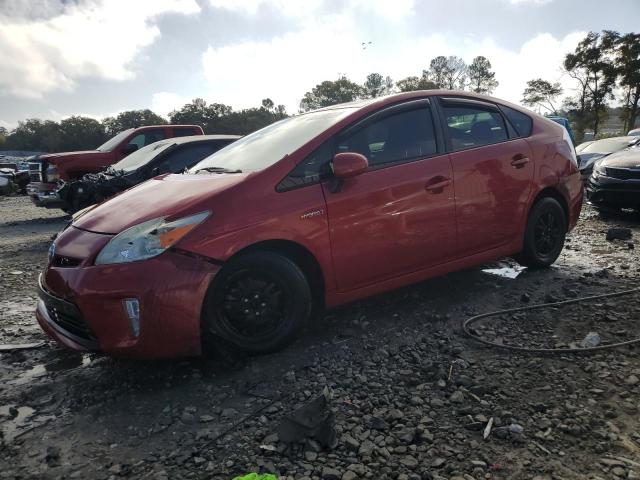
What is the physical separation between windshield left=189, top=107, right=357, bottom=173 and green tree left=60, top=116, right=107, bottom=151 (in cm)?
5433

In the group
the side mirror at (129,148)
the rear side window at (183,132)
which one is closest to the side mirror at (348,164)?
the side mirror at (129,148)

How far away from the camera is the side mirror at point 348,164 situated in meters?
2.98

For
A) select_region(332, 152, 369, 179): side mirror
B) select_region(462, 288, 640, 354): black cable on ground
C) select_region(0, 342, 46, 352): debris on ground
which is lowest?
select_region(462, 288, 640, 354): black cable on ground

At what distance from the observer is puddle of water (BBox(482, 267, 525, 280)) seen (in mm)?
4531

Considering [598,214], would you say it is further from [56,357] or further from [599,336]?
[56,357]

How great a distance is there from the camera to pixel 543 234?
445 centimetres

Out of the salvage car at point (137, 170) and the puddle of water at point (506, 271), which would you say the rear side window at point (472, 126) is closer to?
the puddle of water at point (506, 271)

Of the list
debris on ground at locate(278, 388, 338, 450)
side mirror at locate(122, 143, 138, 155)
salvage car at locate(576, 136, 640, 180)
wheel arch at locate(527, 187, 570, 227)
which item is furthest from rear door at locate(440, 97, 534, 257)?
salvage car at locate(576, 136, 640, 180)

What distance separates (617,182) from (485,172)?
4.52 m

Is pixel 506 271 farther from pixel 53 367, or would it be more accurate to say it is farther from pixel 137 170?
pixel 137 170

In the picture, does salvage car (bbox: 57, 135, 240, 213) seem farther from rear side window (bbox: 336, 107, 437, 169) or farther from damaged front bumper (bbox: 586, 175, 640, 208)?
damaged front bumper (bbox: 586, 175, 640, 208)

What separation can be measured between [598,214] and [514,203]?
192 inches

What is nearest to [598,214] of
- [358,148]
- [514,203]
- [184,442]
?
[514,203]

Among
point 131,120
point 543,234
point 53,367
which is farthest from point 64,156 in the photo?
point 131,120
